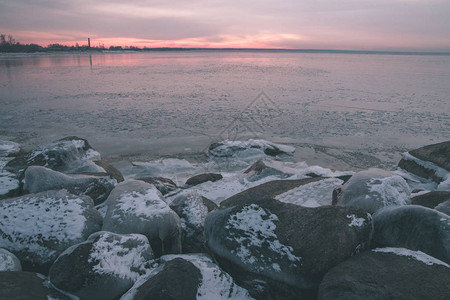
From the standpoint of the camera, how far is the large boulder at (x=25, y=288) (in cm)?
242

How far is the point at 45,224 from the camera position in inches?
134

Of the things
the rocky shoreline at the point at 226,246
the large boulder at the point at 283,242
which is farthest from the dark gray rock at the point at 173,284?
the large boulder at the point at 283,242

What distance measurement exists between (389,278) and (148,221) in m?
2.45

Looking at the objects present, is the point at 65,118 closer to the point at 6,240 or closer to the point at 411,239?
the point at 6,240

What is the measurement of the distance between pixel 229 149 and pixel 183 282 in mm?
6124

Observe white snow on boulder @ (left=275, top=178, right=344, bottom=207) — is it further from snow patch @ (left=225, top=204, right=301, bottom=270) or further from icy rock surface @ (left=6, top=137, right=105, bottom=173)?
icy rock surface @ (left=6, top=137, right=105, bottom=173)

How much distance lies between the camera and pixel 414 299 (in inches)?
87.7

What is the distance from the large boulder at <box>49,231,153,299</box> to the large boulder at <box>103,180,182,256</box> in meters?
0.40

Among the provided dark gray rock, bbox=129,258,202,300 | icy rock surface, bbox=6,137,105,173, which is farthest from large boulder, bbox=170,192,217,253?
icy rock surface, bbox=6,137,105,173

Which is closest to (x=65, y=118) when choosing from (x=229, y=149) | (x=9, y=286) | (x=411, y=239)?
(x=229, y=149)

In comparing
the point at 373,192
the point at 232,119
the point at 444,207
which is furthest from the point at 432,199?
the point at 232,119

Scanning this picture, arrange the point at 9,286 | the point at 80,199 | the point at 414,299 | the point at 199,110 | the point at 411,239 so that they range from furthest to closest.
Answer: the point at 199,110, the point at 80,199, the point at 411,239, the point at 9,286, the point at 414,299

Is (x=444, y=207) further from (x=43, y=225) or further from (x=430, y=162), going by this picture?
(x=43, y=225)

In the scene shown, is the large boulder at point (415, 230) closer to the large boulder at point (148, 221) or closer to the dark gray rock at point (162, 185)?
the large boulder at point (148, 221)
